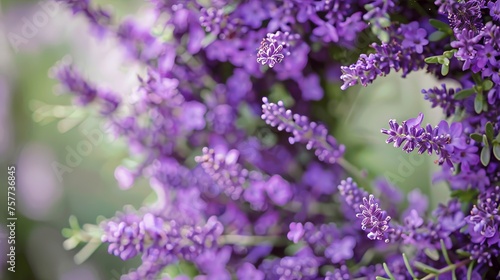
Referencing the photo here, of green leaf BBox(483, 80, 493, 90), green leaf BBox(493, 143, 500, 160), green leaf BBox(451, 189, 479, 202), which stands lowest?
green leaf BBox(451, 189, 479, 202)

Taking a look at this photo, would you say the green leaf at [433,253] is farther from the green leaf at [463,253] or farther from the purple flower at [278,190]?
the purple flower at [278,190]

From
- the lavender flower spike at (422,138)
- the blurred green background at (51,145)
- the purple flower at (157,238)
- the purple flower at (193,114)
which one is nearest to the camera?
the lavender flower spike at (422,138)

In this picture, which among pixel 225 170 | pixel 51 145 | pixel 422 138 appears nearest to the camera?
pixel 422 138

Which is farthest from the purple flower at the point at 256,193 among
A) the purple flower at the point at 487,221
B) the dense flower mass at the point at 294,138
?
the purple flower at the point at 487,221

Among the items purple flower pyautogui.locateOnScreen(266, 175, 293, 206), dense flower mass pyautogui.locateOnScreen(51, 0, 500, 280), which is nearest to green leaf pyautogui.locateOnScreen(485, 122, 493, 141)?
dense flower mass pyautogui.locateOnScreen(51, 0, 500, 280)

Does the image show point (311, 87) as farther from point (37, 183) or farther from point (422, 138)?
point (37, 183)

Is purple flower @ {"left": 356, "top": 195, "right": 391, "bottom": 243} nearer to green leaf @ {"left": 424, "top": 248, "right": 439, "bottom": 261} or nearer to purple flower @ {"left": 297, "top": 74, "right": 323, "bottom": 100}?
green leaf @ {"left": 424, "top": 248, "right": 439, "bottom": 261}

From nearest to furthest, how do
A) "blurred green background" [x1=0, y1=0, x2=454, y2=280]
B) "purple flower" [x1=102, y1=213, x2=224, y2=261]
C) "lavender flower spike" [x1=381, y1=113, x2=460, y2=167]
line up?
1. "lavender flower spike" [x1=381, y1=113, x2=460, y2=167]
2. "purple flower" [x1=102, y1=213, x2=224, y2=261]
3. "blurred green background" [x1=0, y1=0, x2=454, y2=280]

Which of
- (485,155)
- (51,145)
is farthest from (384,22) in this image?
(51,145)
